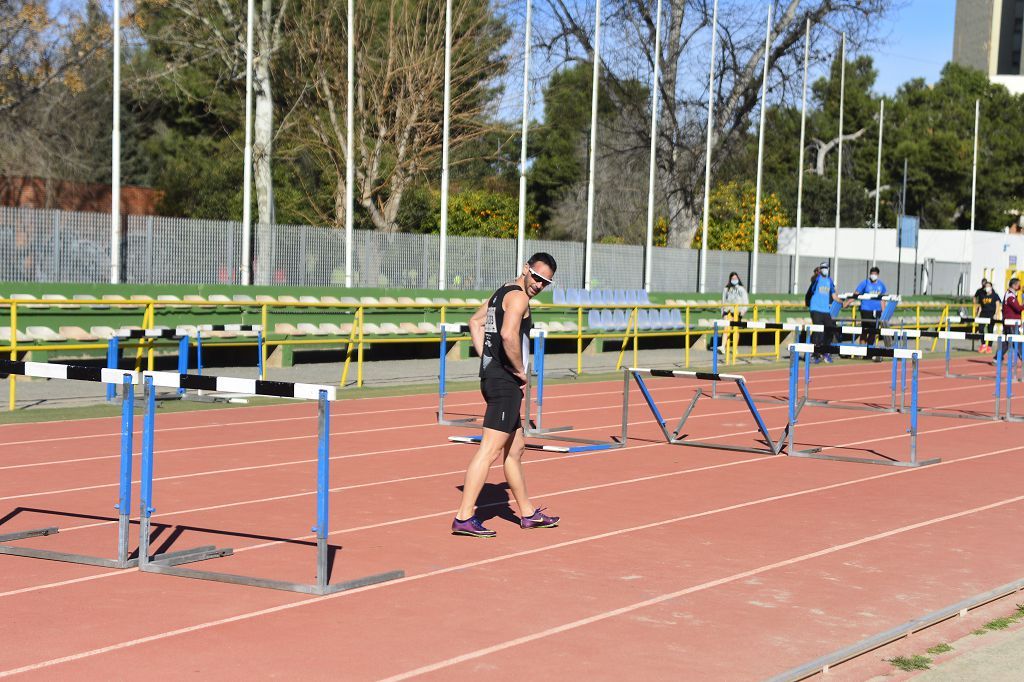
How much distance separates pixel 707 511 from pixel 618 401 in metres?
8.91

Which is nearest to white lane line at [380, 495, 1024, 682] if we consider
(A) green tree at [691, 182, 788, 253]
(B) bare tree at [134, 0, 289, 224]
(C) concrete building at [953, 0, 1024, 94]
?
(B) bare tree at [134, 0, 289, 224]

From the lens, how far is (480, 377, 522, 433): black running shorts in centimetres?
884

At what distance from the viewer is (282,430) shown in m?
14.7

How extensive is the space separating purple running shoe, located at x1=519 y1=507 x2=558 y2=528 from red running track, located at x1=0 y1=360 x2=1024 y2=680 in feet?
0.44

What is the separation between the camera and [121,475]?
24.4 feet

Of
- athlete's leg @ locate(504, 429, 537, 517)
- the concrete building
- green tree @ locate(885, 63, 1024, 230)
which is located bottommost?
athlete's leg @ locate(504, 429, 537, 517)

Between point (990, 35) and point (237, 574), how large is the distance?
115 metres

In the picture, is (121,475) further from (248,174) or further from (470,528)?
(248,174)

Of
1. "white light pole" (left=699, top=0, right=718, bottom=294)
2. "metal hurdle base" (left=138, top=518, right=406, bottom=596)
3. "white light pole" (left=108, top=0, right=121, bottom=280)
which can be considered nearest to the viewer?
"metal hurdle base" (left=138, top=518, right=406, bottom=596)

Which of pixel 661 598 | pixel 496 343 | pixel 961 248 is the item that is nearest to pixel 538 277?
pixel 496 343

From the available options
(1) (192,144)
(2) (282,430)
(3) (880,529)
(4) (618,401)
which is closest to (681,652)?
(3) (880,529)

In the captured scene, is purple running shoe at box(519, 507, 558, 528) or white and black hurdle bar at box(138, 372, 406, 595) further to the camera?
purple running shoe at box(519, 507, 558, 528)

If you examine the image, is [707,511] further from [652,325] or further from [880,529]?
[652,325]

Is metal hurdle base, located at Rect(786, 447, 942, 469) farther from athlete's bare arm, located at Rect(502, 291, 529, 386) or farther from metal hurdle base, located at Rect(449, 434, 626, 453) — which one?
athlete's bare arm, located at Rect(502, 291, 529, 386)
